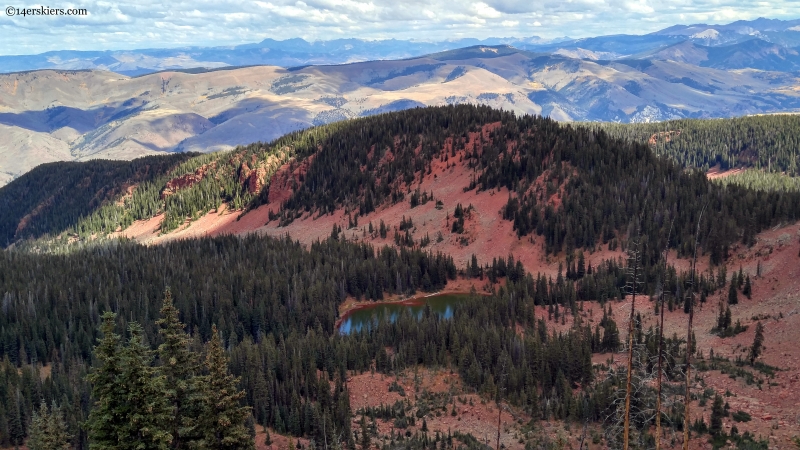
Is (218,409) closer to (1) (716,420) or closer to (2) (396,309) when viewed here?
(1) (716,420)

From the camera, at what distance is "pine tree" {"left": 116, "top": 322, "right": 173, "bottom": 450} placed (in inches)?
1446

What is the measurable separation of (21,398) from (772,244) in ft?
367

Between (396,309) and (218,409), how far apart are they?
91.1 m

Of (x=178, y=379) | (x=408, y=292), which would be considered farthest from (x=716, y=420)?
(x=408, y=292)

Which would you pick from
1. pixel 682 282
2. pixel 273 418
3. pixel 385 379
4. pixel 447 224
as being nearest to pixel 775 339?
pixel 682 282

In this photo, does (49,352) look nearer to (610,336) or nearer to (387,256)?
(387,256)

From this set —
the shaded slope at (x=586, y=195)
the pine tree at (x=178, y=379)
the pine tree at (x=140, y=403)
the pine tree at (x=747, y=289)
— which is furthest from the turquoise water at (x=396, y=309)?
the pine tree at (x=140, y=403)

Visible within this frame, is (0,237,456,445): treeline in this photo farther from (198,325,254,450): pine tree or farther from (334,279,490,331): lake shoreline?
(198,325,254,450): pine tree

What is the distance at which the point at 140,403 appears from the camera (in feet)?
123

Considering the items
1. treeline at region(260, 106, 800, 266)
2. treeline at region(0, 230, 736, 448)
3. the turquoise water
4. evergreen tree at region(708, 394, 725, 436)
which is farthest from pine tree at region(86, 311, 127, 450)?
treeline at region(260, 106, 800, 266)

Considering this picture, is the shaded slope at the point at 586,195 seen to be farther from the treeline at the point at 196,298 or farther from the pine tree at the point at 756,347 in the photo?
the pine tree at the point at 756,347

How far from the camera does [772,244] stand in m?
116

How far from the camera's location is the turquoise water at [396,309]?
12431cm

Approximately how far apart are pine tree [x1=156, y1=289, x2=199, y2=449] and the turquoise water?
78.8 meters
